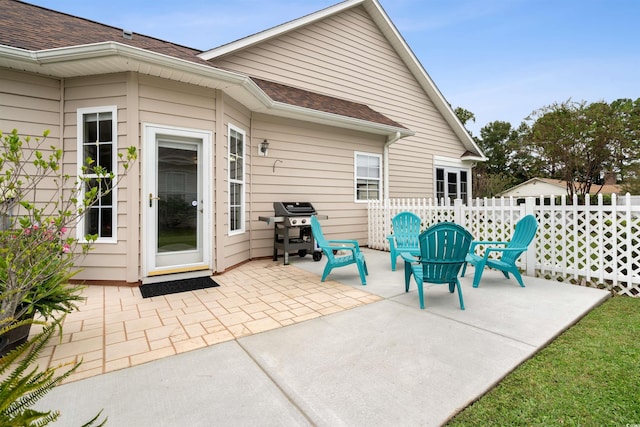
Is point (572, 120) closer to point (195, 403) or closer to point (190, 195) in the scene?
point (190, 195)

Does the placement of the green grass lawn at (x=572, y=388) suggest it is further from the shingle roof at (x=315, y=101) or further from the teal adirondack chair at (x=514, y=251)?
the shingle roof at (x=315, y=101)

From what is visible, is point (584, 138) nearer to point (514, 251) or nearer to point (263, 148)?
→ point (514, 251)

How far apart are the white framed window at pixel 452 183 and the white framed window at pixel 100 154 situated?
31.8 feet

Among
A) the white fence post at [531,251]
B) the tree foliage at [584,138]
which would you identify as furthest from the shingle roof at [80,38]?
the tree foliage at [584,138]

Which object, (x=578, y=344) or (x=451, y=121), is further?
(x=451, y=121)

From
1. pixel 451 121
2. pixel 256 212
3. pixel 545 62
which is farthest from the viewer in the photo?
pixel 545 62

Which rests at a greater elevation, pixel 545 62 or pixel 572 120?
pixel 545 62

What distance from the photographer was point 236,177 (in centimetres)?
567

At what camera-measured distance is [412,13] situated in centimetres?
1208

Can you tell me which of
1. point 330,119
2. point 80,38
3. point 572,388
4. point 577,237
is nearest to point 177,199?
point 80,38

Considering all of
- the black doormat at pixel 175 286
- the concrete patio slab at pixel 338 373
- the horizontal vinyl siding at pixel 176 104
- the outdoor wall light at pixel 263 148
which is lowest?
the concrete patio slab at pixel 338 373

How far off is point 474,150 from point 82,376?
1294 centimetres

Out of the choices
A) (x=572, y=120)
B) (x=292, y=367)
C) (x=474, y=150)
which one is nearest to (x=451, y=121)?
(x=474, y=150)

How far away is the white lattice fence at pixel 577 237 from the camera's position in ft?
13.3
